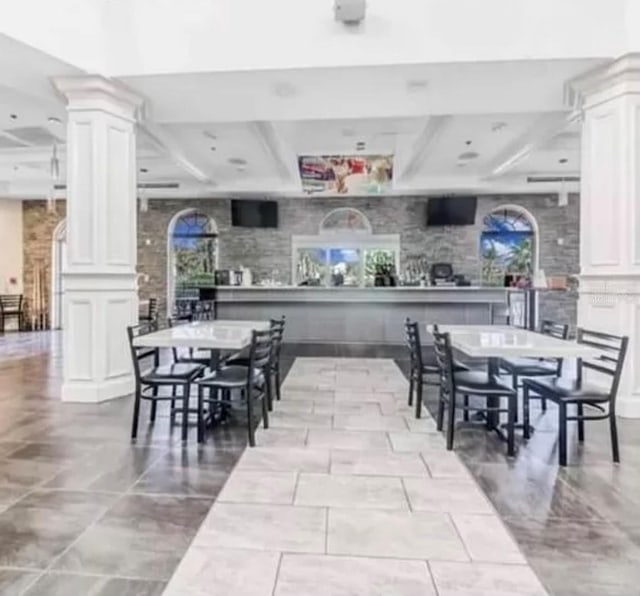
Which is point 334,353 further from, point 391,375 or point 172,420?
point 172,420

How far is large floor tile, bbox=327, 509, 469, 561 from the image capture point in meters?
2.17

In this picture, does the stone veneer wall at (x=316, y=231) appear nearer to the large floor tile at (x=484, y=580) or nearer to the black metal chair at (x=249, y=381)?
the black metal chair at (x=249, y=381)

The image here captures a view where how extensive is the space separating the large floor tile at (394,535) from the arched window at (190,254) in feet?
33.8

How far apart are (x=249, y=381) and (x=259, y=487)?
3.04ft

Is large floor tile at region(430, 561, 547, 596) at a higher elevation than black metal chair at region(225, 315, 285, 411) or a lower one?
lower

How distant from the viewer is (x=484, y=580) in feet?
6.43

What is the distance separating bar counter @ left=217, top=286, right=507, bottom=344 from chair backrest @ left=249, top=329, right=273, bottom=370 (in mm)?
5447

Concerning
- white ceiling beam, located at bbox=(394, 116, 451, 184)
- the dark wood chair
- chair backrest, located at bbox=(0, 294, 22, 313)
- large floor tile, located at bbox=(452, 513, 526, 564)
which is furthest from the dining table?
chair backrest, located at bbox=(0, 294, 22, 313)

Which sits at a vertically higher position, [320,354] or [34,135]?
[34,135]

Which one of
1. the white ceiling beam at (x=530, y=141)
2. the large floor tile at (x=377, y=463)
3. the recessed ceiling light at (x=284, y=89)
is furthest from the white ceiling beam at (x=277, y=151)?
the large floor tile at (x=377, y=463)

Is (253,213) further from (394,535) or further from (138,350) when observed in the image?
(394,535)

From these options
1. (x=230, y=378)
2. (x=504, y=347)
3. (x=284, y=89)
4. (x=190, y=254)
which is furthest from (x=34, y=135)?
(x=504, y=347)

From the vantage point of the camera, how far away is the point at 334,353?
838 centimetres

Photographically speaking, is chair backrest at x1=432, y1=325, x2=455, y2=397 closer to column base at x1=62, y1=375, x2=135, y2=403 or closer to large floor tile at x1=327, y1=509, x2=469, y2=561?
large floor tile at x1=327, y1=509, x2=469, y2=561
